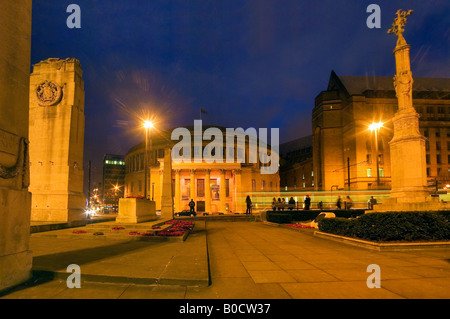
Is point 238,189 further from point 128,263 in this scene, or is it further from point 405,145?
point 128,263

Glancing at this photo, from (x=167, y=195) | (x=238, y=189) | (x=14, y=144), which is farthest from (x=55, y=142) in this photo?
(x=238, y=189)

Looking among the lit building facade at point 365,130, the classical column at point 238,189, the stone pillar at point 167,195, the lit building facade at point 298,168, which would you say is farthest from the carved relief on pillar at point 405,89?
the lit building facade at point 298,168

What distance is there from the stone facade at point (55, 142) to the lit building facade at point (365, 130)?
6288 cm

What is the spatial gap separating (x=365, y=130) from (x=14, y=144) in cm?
7771

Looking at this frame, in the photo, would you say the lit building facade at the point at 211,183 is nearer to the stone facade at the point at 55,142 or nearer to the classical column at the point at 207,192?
the classical column at the point at 207,192

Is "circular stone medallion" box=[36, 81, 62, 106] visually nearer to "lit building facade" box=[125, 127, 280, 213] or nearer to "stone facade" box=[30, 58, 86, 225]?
"stone facade" box=[30, 58, 86, 225]

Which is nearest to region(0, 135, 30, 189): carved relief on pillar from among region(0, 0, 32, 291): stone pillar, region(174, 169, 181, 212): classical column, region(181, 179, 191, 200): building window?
region(0, 0, 32, 291): stone pillar

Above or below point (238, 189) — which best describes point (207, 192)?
below

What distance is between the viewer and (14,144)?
21.2 ft

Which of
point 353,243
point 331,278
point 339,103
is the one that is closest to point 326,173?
point 339,103

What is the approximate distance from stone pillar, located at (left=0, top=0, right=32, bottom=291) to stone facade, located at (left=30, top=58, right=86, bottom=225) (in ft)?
39.7

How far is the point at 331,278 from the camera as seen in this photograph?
6.92 metres

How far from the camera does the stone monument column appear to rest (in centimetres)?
1599
